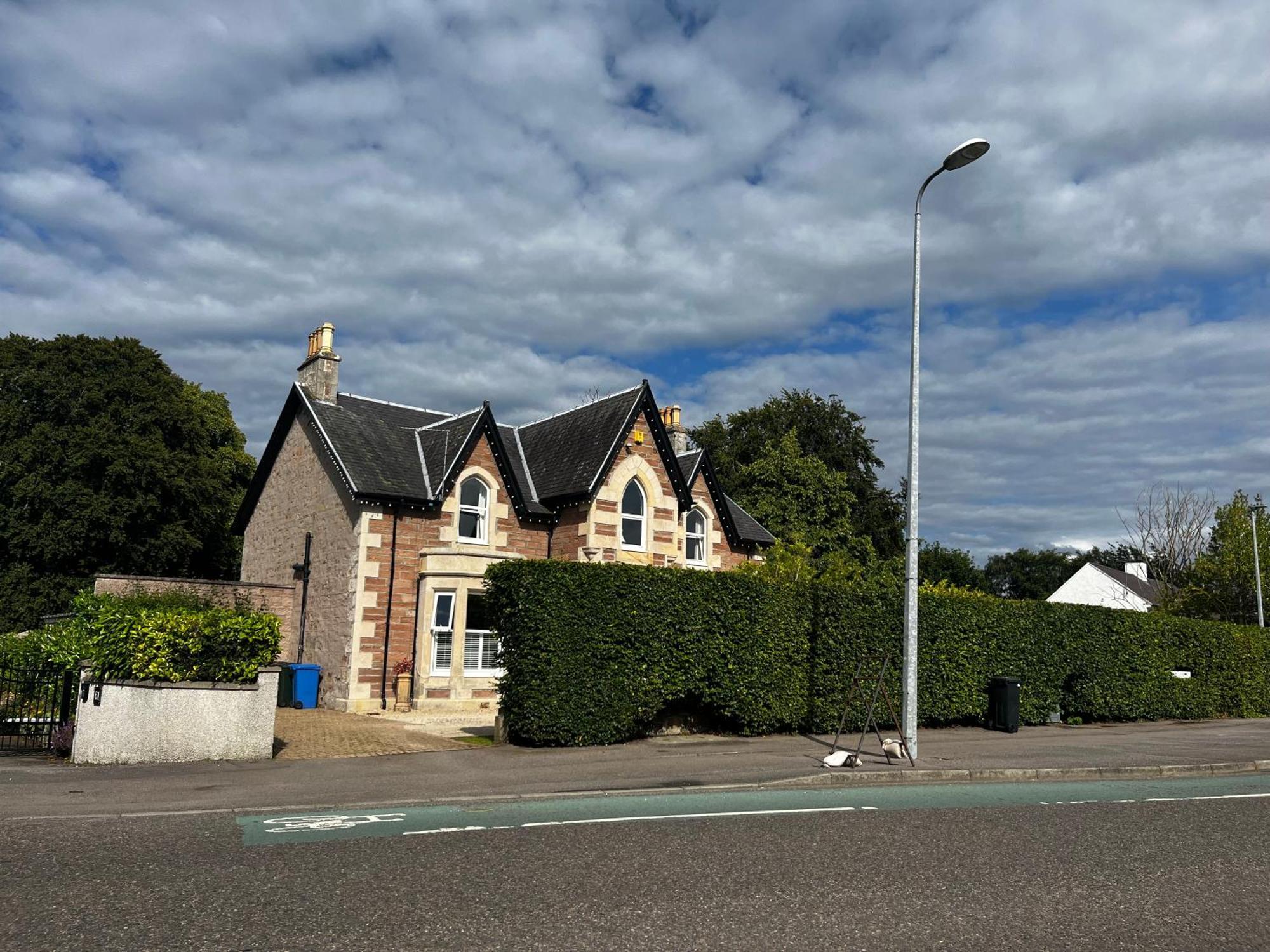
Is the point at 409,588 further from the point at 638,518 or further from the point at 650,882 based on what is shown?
the point at 650,882

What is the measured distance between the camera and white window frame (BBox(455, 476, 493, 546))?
86.6 ft

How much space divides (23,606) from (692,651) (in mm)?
31558

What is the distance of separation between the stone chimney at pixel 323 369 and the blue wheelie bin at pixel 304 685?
26.4 ft

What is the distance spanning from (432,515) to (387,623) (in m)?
3.14

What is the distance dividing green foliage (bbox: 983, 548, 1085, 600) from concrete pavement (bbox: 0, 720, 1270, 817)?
10529cm

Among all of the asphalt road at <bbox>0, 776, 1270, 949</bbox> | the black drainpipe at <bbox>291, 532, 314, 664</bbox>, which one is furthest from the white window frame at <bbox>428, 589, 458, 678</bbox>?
the asphalt road at <bbox>0, 776, 1270, 949</bbox>

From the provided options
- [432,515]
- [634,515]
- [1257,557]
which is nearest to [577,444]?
[634,515]

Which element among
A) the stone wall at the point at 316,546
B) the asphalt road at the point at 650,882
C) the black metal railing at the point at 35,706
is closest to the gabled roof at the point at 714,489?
the stone wall at the point at 316,546

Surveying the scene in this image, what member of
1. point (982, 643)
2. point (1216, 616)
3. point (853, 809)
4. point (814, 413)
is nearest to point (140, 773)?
point (853, 809)

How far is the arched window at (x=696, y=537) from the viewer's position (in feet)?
105

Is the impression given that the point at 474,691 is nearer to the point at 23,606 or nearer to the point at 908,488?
the point at 908,488

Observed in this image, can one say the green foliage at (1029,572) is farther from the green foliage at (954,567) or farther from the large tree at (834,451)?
the large tree at (834,451)

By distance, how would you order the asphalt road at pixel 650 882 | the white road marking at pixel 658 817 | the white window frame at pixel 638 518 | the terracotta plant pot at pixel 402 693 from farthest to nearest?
the white window frame at pixel 638 518
the terracotta plant pot at pixel 402 693
the white road marking at pixel 658 817
the asphalt road at pixel 650 882

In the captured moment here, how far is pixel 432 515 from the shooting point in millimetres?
25734
